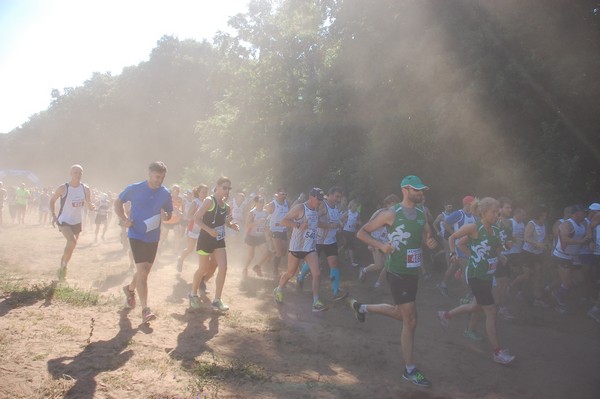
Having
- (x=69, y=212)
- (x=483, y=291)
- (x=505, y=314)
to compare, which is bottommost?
(x=505, y=314)

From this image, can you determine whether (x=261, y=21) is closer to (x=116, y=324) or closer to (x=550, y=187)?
(x=550, y=187)

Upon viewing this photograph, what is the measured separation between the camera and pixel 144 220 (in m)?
6.04

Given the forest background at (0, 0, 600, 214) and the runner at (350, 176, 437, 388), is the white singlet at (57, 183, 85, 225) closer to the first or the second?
the runner at (350, 176, 437, 388)

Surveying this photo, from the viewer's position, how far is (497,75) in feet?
37.6

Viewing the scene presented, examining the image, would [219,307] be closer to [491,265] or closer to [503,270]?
[491,265]

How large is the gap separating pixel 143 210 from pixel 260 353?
8.22ft

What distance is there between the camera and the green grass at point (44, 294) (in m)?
6.50

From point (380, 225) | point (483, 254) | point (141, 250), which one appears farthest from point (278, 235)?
point (380, 225)

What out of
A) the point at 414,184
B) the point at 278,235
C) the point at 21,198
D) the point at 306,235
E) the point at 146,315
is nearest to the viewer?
the point at 414,184

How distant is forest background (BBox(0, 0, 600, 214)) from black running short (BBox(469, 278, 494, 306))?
6338 mm

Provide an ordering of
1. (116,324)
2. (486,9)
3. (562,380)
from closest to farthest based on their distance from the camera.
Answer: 1. (562,380)
2. (116,324)
3. (486,9)

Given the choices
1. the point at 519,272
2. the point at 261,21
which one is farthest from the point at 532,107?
the point at 261,21

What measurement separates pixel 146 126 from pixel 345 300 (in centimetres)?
4550

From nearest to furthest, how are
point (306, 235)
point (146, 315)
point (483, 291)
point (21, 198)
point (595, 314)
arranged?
point (483, 291)
point (146, 315)
point (306, 235)
point (595, 314)
point (21, 198)
